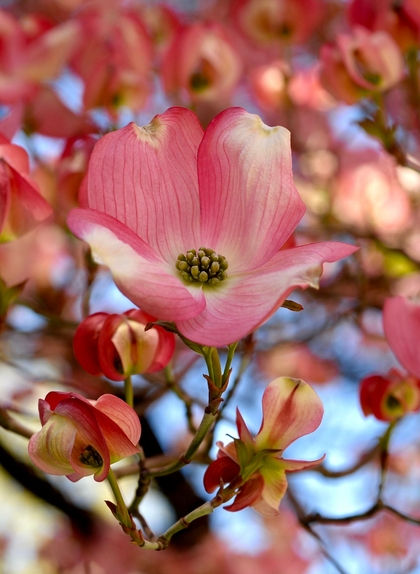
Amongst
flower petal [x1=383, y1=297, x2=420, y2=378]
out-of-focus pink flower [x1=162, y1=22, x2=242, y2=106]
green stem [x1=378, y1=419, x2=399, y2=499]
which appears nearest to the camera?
flower petal [x1=383, y1=297, x2=420, y2=378]

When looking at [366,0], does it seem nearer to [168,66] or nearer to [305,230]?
[168,66]

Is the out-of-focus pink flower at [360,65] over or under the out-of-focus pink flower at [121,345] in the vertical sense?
over

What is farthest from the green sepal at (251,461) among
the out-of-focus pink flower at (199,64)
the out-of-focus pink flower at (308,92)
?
the out-of-focus pink flower at (308,92)

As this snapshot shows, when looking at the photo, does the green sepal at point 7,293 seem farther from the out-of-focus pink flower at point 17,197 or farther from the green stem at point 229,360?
the green stem at point 229,360

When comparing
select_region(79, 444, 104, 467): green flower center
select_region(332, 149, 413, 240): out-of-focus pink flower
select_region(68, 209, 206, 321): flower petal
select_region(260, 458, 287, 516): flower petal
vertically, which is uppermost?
select_region(68, 209, 206, 321): flower petal

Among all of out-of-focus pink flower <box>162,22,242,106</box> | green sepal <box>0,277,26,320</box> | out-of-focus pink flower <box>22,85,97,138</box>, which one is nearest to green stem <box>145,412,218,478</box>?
green sepal <box>0,277,26,320</box>

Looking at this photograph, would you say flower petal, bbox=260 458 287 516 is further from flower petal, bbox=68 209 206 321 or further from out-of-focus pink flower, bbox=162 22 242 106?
Answer: out-of-focus pink flower, bbox=162 22 242 106
